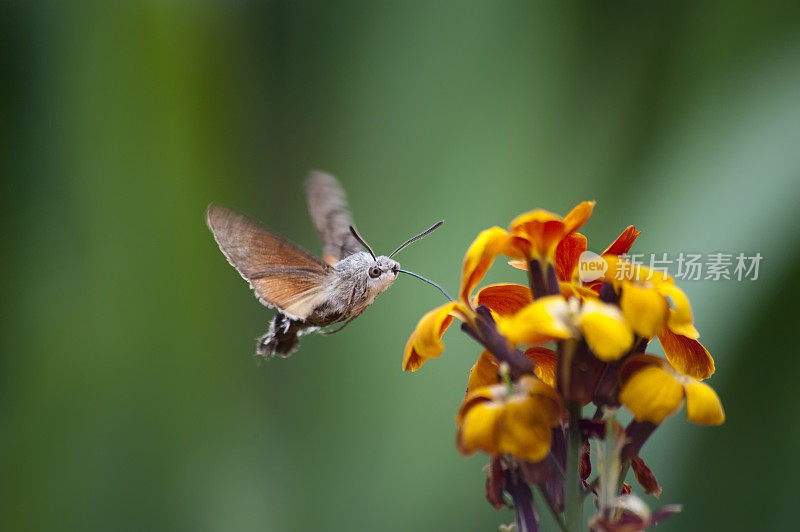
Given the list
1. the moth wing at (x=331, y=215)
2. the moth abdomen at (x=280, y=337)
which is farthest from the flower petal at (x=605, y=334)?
the moth wing at (x=331, y=215)

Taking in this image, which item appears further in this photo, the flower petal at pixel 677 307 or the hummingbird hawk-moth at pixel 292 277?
the hummingbird hawk-moth at pixel 292 277

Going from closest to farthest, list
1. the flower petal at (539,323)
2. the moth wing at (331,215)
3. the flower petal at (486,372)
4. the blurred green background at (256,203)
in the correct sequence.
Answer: the flower petal at (539,323)
the flower petal at (486,372)
the moth wing at (331,215)
the blurred green background at (256,203)

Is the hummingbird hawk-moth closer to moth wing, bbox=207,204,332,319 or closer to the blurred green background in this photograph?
moth wing, bbox=207,204,332,319


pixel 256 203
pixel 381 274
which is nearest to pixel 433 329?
pixel 381 274

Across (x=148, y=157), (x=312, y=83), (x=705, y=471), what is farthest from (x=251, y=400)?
(x=705, y=471)

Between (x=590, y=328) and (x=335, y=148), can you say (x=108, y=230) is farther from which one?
(x=590, y=328)

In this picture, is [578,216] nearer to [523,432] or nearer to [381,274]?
[523,432]

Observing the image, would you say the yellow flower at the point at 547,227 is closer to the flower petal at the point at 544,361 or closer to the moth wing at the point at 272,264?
the flower petal at the point at 544,361
